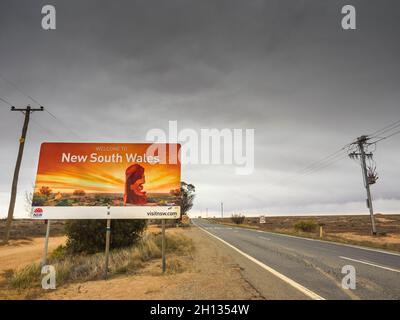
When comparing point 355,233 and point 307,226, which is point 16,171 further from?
point 355,233

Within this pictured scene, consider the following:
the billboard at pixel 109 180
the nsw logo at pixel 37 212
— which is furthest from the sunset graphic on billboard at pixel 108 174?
the nsw logo at pixel 37 212

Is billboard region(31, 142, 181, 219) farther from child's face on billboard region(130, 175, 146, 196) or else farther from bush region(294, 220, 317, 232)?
bush region(294, 220, 317, 232)

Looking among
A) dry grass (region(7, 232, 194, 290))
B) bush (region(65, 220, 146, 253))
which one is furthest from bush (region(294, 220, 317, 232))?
dry grass (region(7, 232, 194, 290))

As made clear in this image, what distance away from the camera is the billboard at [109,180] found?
8164 mm

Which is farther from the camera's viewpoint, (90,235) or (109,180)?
(90,235)

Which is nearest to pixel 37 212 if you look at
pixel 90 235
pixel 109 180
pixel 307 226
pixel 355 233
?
pixel 109 180

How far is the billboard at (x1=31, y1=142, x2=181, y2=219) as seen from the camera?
26.8 feet

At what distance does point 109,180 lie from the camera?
8531 millimetres
